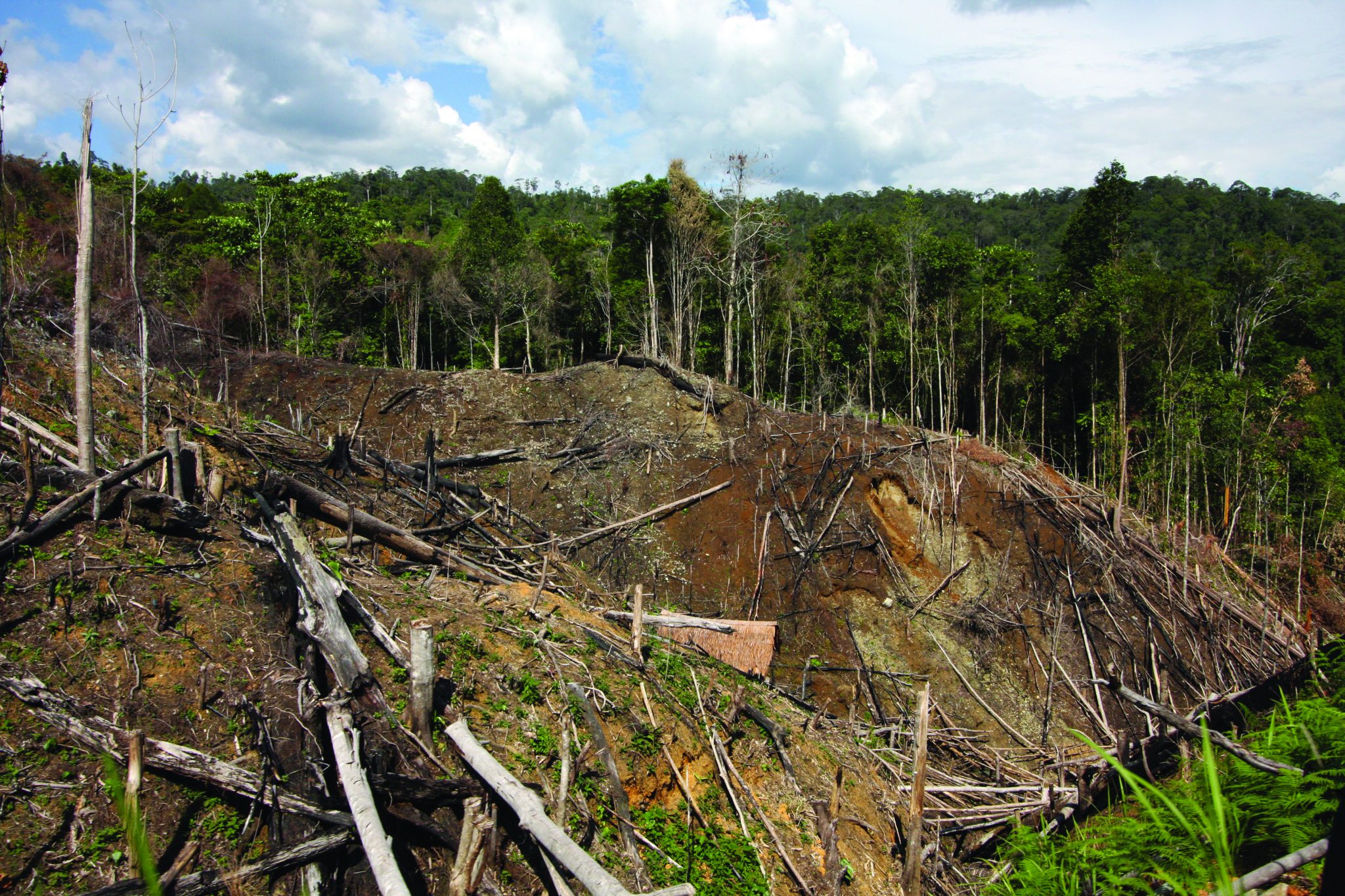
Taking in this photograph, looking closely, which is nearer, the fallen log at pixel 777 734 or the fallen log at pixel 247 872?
the fallen log at pixel 247 872

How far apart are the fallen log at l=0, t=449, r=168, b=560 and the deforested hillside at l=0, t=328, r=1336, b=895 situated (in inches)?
0.8

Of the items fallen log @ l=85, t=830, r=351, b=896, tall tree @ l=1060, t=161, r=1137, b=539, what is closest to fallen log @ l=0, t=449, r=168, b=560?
fallen log @ l=85, t=830, r=351, b=896

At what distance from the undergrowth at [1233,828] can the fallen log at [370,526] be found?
255 inches

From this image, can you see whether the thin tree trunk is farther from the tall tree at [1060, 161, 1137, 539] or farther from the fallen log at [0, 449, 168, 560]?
the fallen log at [0, 449, 168, 560]

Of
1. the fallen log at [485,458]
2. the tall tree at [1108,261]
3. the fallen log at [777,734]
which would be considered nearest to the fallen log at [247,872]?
the fallen log at [777,734]

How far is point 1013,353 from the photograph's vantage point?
21.3m

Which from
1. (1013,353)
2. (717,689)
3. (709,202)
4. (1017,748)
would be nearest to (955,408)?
(1013,353)

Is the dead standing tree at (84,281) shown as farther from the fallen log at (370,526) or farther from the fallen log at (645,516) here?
the fallen log at (645,516)

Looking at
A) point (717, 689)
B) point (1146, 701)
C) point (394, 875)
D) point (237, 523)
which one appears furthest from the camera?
point (717, 689)

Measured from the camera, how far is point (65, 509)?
18.1ft

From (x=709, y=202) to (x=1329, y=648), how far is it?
21904 mm

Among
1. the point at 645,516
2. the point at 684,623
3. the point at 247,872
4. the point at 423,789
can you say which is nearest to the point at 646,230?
the point at 645,516

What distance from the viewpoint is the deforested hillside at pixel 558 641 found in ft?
13.8

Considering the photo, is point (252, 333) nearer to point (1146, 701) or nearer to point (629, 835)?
point (629, 835)
